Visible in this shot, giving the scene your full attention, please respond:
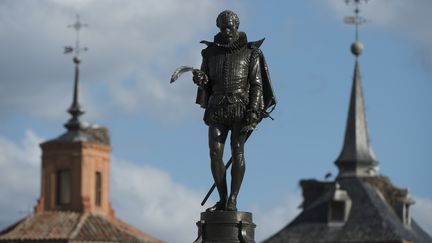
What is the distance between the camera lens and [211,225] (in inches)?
1152

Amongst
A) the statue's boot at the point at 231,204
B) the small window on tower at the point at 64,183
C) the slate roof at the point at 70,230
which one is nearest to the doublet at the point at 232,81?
the statue's boot at the point at 231,204

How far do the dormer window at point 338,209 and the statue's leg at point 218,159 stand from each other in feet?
322

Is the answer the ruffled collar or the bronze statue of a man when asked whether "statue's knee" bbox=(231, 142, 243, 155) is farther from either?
the ruffled collar

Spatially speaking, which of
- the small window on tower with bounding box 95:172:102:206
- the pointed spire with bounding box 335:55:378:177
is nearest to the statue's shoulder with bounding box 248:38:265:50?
the pointed spire with bounding box 335:55:378:177

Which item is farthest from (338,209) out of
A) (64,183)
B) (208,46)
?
(208,46)

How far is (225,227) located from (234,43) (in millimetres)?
2921

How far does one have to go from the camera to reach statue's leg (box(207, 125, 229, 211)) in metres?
29.6

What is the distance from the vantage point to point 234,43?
3000 cm

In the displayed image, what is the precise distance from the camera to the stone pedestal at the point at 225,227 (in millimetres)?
29125

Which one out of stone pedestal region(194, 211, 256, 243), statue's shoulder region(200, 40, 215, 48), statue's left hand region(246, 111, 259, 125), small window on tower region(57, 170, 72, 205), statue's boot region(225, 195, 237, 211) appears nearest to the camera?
stone pedestal region(194, 211, 256, 243)

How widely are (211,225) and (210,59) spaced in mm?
2647

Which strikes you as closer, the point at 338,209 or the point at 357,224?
the point at 357,224

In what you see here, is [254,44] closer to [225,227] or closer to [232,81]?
[232,81]

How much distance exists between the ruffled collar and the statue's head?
6cm
